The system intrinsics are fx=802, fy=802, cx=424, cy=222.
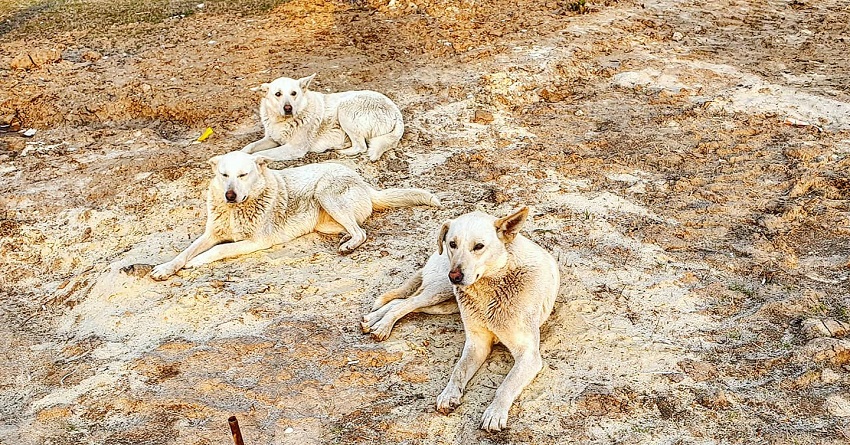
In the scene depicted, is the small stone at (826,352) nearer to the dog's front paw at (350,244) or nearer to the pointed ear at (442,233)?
the pointed ear at (442,233)

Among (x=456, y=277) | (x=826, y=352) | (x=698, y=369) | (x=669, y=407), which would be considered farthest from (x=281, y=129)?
(x=826, y=352)

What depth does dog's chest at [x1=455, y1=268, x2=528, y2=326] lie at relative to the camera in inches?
194

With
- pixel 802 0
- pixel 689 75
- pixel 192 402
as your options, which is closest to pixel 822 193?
pixel 689 75

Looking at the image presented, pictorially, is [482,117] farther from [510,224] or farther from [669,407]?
[669,407]

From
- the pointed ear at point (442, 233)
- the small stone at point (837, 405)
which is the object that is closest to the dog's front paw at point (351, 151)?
the pointed ear at point (442, 233)

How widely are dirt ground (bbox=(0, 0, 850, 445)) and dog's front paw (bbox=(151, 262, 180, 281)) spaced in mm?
76

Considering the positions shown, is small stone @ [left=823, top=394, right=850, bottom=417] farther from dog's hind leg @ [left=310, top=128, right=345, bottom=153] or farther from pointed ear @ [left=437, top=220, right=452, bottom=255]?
dog's hind leg @ [left=310, top=128, right=345, bottom=153]

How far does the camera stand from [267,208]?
6680mm

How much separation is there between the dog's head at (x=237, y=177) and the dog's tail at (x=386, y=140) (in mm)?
1856

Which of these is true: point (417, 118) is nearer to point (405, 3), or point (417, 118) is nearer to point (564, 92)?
point (564, 92)

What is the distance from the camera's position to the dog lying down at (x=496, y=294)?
4.73 m

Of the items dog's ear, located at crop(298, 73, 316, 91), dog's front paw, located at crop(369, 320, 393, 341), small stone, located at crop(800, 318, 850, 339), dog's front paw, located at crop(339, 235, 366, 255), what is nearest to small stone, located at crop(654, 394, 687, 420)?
small stone, located at crop(800, 318, 850, 339)

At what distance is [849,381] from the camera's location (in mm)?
4574

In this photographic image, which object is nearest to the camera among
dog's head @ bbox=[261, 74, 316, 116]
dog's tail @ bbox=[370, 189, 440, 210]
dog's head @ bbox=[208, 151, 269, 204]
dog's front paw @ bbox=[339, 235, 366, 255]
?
dog's head @ bbox=[208, 151, 269, 204]
